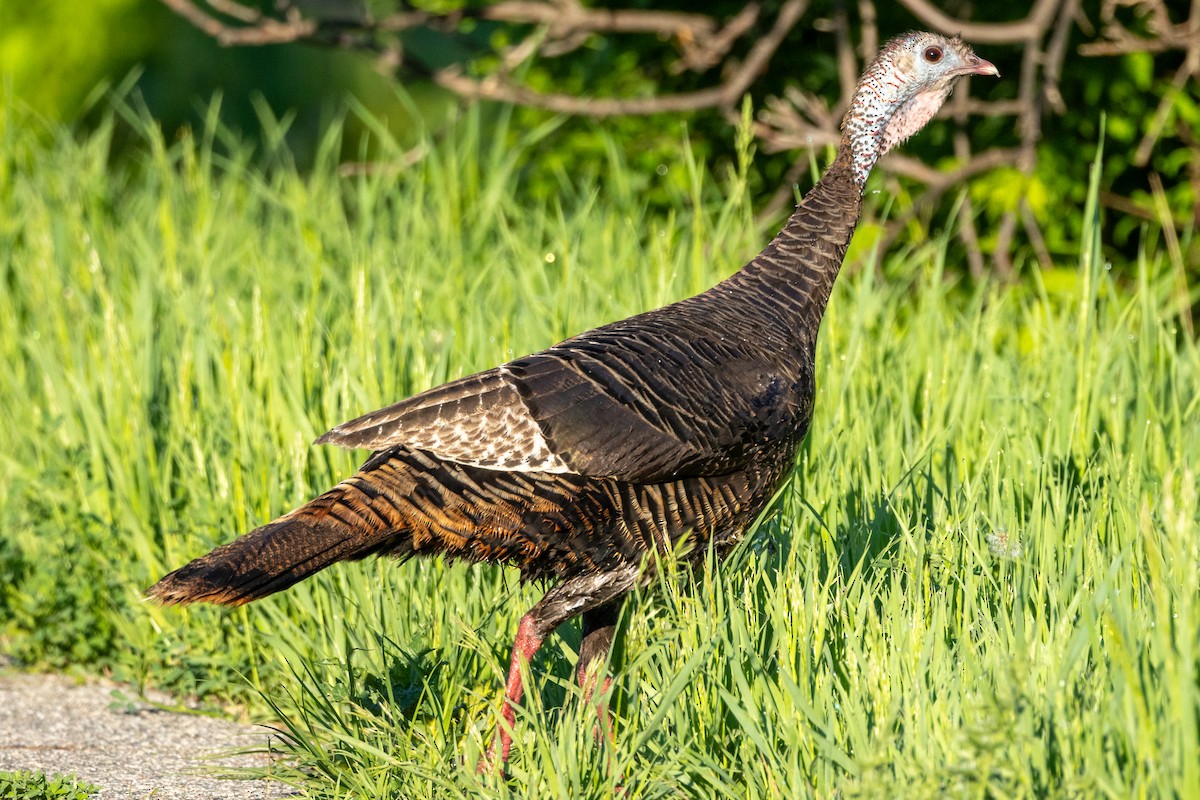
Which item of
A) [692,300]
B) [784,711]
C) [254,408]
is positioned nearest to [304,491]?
[254,408]

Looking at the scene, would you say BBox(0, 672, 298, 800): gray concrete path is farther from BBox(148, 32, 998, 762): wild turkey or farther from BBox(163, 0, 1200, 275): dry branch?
BBox(163, 0, 1200, 275): dry branch

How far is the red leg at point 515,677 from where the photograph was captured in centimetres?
342

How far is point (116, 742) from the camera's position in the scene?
4125mm

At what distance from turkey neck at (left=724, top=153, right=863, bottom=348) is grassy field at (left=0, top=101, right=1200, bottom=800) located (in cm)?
49

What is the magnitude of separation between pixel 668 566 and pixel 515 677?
1.56 ft

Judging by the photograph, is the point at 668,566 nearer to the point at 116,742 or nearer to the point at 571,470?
the point at 571,470

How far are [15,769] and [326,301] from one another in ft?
7.70

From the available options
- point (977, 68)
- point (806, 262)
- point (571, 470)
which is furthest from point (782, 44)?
point (571, 470)

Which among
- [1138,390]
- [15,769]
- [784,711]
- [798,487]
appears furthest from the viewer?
[1138,390]

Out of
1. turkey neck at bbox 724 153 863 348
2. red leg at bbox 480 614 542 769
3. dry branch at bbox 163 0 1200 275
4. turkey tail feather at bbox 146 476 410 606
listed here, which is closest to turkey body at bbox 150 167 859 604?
turkey tail feather at bbox 146 476 410 606

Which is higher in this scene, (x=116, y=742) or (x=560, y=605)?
(x=560, y=605)

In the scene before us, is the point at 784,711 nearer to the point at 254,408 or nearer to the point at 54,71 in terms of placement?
the point at 254,408

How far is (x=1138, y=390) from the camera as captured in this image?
4750 millimetres

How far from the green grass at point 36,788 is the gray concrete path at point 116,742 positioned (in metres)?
0.11
